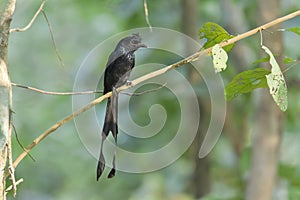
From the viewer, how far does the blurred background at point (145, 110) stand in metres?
2.64

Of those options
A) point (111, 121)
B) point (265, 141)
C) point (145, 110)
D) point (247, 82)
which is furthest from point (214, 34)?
point (145, 110)

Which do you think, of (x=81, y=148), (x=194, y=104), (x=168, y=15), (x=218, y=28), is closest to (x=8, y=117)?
(x=218, y=28)

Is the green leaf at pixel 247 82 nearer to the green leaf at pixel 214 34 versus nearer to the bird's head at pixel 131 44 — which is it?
the green leaf at pixel 214 34

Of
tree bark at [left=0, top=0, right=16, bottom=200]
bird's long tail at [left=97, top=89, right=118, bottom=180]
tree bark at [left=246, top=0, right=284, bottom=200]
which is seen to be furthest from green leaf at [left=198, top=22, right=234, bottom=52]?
tree bark at [left=246, top=0, right=284, bottom=200]

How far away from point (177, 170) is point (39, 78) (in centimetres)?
116

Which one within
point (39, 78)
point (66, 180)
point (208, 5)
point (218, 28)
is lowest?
point (66, 180)

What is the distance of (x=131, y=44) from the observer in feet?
3.69

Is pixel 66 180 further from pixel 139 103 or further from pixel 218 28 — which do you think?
pixel 218 28

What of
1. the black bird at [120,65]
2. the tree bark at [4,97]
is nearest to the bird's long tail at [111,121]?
the black bird at [120,65]

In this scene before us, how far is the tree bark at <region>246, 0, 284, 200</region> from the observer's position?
2.04m

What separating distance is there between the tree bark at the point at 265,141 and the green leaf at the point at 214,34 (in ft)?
3.09

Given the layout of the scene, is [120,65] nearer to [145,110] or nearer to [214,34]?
[214,34]

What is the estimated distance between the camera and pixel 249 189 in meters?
2.10

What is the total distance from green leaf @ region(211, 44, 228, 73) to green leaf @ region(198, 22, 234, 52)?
71mm
